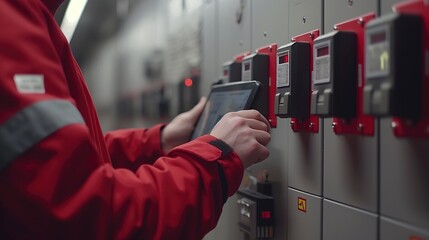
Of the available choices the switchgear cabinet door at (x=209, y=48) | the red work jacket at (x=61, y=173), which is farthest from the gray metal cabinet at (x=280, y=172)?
the switchgear cabinet door at (x=209, y=48)

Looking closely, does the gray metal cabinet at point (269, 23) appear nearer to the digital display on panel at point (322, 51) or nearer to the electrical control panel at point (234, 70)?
the electrical control panel at point (234, 70)

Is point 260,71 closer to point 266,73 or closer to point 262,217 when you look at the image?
point 266,73

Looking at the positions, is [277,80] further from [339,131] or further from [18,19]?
[18,19]

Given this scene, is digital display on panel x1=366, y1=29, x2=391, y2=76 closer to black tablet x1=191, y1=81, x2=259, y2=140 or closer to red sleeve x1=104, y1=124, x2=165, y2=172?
black tablet x1=191, y1=81, x2=259, y2=140

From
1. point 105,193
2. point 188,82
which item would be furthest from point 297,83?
point 188,82

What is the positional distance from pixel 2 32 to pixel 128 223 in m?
0.57

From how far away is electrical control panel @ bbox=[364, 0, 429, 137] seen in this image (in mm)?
1116

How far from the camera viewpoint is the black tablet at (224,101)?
5.65 feet

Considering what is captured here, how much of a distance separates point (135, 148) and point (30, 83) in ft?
4.12

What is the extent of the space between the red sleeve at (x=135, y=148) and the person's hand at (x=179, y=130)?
1.4 inches

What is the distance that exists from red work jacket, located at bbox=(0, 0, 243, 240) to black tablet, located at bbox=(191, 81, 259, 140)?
37 centimetres

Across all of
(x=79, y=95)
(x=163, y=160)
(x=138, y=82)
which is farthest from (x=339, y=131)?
(x=138, y=82)

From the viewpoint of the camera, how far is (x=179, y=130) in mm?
2379

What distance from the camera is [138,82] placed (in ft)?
34.7
